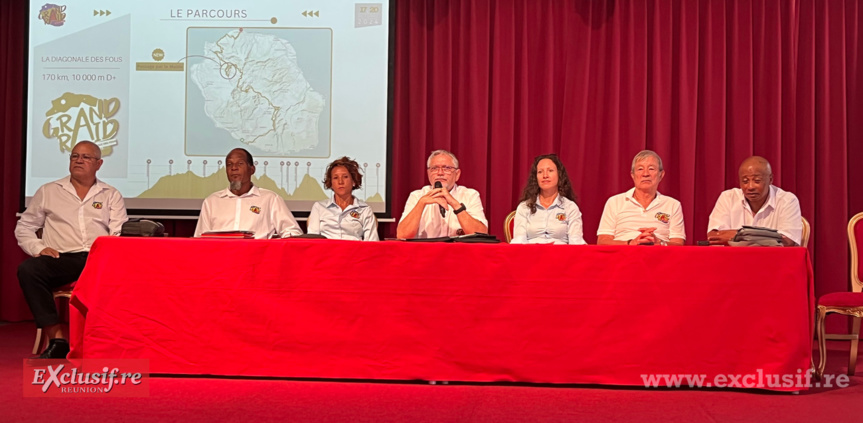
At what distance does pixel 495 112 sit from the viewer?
5.26 m

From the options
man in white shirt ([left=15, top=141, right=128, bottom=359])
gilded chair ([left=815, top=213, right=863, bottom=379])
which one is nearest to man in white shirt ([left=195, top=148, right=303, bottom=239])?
man in white shirt ([left=15, top=141, right=128, bottom=359])

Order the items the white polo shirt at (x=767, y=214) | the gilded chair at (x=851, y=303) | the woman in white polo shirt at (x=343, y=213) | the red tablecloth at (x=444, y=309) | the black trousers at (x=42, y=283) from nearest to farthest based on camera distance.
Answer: the red tablecloth at (x=444, y=309) → the gilded chair at (x=851, y=303) → the black trousers at (x=42, y=283) → the white polo shirt at (x=767, y=214) → the woman in white polo shirt at (x=343, y=213)

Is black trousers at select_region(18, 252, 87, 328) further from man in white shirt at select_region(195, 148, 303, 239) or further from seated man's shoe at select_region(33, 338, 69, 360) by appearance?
man in white shirt at select_region(195, 148, 303, 239)

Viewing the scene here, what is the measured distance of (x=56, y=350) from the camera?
377 cm

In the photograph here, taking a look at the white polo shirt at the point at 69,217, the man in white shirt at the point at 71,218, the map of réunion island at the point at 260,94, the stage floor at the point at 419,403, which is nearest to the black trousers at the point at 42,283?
the man in white shirt at the point at 71,218

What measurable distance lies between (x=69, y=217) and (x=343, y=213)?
1493mm

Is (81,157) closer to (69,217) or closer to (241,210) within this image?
(69,217)

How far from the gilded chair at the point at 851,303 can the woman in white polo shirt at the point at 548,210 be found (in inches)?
46.5

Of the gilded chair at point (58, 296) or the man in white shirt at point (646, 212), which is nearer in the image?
the gilded chair at point (58, 296)

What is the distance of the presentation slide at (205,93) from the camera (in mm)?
5125

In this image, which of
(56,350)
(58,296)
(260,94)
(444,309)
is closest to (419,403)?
(444,309)

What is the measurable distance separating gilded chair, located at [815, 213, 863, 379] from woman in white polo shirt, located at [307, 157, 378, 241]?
87.5 inches

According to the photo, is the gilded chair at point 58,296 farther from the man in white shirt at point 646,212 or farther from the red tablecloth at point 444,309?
the man in white shirt at point 646,212

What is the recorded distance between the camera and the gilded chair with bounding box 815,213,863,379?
3.62 m
